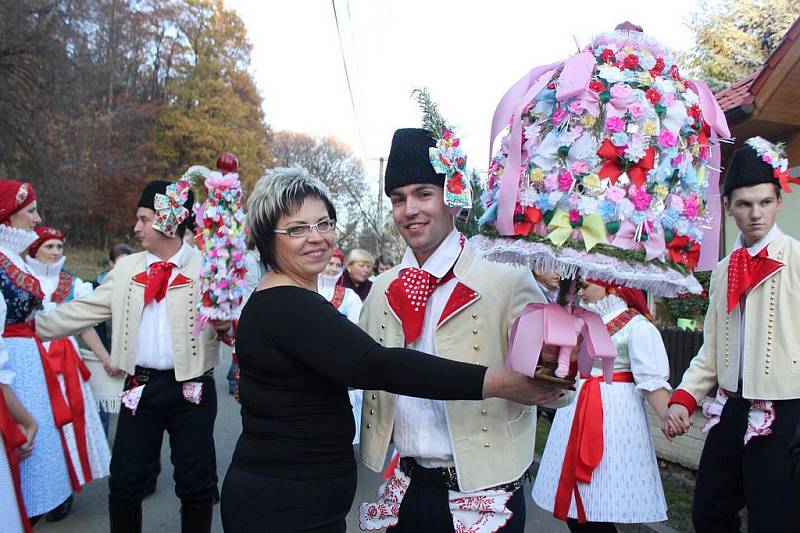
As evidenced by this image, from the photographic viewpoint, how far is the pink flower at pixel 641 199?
5.81 ft

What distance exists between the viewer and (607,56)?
1.87 metres

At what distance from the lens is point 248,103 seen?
3691 cm

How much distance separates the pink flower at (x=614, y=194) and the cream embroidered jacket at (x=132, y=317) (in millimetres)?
2991

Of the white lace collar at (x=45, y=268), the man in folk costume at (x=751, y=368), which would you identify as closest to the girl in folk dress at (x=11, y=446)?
the white lace collar at (x=45, y=268)

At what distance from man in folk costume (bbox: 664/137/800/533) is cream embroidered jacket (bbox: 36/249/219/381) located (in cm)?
297

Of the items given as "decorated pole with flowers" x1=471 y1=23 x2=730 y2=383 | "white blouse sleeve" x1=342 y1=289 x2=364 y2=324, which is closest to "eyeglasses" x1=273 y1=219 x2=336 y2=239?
"decorated pole with flowers" x1=471 y1=23 x2=730 y2=383

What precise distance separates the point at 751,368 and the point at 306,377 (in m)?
2.33

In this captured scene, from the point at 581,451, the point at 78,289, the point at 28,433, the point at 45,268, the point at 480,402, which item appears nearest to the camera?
the point at 480,402

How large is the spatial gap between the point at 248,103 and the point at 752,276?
37233 millimetres

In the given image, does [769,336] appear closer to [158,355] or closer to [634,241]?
[634,241]

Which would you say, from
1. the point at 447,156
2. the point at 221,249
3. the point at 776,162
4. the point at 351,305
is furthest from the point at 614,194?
the point at 351,305

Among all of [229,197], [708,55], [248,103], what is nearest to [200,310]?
[229,197]

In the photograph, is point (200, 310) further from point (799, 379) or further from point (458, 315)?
point (799, 379)

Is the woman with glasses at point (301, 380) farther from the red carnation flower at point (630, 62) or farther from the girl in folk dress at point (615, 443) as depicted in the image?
the girl in folk dress at point (615, 443)
